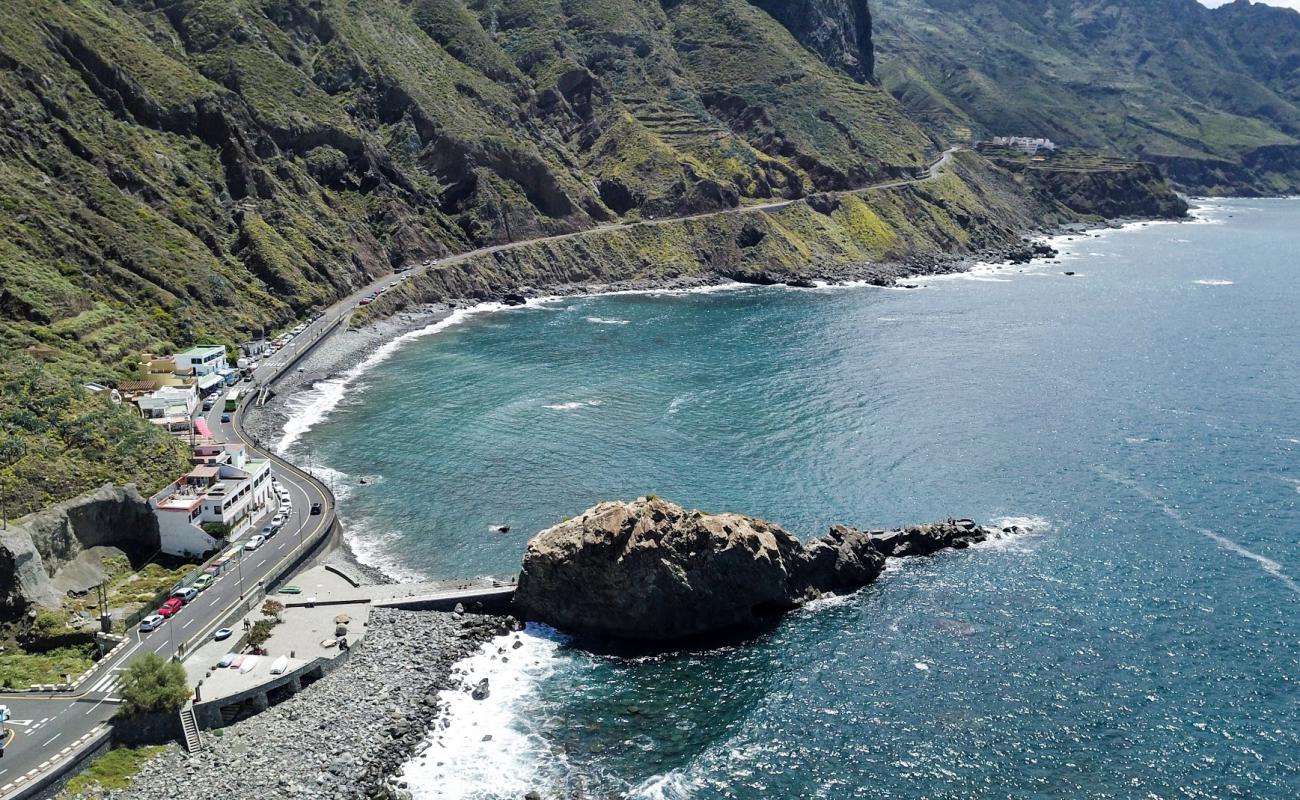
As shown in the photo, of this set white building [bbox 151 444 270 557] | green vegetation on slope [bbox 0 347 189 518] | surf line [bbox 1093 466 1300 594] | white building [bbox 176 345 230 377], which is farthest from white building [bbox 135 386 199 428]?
surf line [bbox 1093 466 1300 594]

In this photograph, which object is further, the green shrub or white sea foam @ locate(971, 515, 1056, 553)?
white sea foam @ locate(971, 515, 1056, 553)

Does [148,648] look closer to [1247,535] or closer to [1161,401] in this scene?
Result: [1247,535]

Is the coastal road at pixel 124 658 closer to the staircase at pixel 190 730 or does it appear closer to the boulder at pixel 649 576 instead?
the staircase at pixel 190 730

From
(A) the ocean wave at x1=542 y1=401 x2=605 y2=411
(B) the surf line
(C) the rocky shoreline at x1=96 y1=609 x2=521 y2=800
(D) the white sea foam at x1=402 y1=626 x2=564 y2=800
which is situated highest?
(A) the ocean wave at x1=542 y1=401 x2=605 y2=411

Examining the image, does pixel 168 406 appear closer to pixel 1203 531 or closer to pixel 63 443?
pixel 63 443

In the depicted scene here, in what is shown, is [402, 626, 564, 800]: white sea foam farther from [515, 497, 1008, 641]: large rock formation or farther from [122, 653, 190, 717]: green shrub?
[122, 653, 190, 717]: green shrub

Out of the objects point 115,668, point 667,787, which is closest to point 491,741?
point 667,787

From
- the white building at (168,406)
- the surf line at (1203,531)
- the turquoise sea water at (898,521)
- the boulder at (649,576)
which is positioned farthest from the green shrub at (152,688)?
the surf line at (1203,531)

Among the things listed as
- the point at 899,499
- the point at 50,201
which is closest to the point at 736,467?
the point at 899,499
